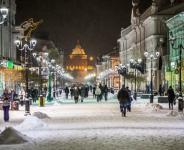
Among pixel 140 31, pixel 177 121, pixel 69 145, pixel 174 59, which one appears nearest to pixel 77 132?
pixel 69 145

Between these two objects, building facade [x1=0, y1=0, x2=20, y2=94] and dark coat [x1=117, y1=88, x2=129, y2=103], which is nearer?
dark coat [x1=117, y1=88, x2=129, y2=103]

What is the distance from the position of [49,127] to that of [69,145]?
7868 mm

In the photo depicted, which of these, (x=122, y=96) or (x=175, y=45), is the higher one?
(x=175, y=45)

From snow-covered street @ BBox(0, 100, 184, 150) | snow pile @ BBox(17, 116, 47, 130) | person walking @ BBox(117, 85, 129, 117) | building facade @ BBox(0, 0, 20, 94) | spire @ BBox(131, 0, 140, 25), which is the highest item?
spire @ BBox(131, 0, 140, 25)

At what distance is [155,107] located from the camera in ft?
139

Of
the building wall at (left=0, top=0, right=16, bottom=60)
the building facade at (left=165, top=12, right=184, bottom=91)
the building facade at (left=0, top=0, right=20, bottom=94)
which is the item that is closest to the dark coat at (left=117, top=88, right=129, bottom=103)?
the building facade at (left=0, top=0, right=20, bottom=94)

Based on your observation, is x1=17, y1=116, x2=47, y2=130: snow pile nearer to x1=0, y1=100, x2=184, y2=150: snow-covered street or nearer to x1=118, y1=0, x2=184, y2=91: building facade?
x1=0, y1=100, x2=184, y2=150: snow-covered street

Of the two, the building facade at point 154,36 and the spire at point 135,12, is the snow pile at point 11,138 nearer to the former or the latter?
the building facade at point 154,36

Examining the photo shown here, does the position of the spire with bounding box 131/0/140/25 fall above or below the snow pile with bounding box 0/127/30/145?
above

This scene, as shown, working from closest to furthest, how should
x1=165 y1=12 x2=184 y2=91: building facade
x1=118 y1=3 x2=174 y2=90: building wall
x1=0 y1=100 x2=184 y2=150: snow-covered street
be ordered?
1. x1=0 y1=100 x2=184 y2=150: snow-covered street
2. x1=165 y1=12 x2=184 y2=91: building facade
3. x1=118 y1=3 x2=174 y2=90: building wall

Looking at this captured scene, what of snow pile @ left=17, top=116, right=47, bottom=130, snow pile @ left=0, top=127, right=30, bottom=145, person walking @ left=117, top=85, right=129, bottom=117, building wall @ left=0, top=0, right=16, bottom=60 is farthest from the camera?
building wall @ left=0, top=0, right=16, bottom=60

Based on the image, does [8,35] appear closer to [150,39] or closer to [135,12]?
[150,39]

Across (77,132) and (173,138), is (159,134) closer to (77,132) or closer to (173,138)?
(173,138)

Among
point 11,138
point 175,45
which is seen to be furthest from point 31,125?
point 175,45
